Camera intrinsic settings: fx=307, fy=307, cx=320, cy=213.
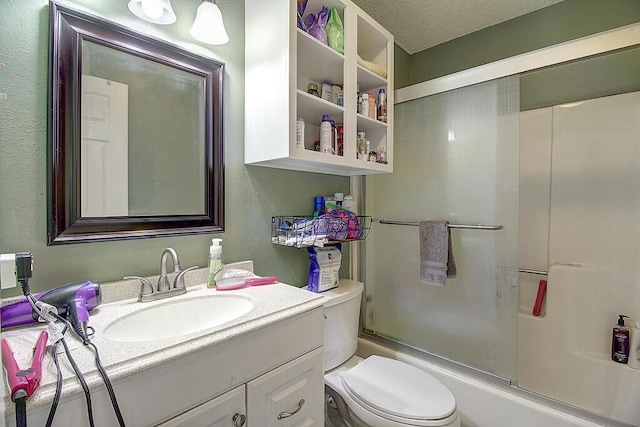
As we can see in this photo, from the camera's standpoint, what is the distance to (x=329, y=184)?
1.69 meters

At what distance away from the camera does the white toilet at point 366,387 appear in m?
1.09

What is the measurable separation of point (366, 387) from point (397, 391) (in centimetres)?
12

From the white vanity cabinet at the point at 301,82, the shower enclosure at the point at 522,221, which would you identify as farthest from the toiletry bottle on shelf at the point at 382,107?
the shower enclosure at the point at 522,221

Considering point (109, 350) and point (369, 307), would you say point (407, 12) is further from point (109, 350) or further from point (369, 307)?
point (109, 350)

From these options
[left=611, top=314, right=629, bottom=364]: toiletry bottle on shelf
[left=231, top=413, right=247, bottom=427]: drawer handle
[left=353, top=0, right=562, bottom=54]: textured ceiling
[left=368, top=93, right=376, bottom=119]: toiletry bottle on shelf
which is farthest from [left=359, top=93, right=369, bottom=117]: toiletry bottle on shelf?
[left=611, top=314, right=629, bottom=364]: toiletry bottle on shelf

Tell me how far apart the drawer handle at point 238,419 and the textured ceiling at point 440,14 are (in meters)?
1.97

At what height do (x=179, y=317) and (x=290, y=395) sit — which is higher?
(x=179, y=317)

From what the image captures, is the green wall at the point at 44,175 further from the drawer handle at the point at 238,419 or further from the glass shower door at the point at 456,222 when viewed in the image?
the glass shower door at the point at 456,222

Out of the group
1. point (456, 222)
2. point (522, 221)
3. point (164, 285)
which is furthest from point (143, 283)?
point (522, 221)

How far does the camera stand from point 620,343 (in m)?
1.63

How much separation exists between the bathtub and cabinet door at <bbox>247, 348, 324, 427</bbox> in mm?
920

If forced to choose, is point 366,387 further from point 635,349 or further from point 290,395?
point 635,349

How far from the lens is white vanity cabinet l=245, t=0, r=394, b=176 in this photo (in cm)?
111

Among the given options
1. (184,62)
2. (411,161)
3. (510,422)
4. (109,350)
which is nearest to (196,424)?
(109,350)
